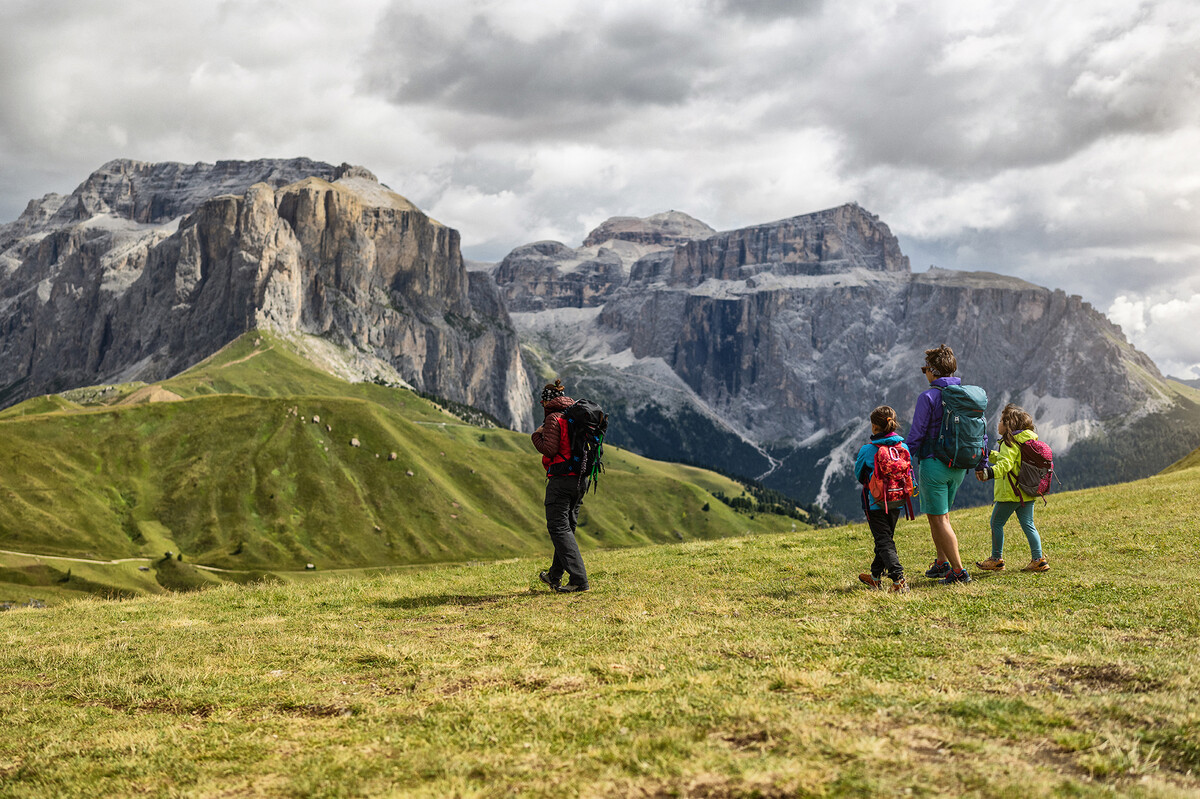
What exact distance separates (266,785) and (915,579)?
51.5 ft

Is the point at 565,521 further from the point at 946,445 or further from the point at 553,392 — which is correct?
the point at 946,445

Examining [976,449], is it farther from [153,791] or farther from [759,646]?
[153,791]

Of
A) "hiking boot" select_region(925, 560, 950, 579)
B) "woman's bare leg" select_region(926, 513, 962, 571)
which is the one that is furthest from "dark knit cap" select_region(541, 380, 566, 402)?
"hiking boot" select_region(925, 560, 950, 579)

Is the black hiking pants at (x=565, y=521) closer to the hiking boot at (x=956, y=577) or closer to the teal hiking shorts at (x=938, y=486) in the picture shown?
the teal hiking shorts at (x=938, y=486)

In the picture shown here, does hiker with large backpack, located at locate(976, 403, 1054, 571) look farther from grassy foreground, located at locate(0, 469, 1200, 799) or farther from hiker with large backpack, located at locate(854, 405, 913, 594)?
hiker with large backpack, located at locate(854, 405, 913, 594)

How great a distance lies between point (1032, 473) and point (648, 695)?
14.8 m

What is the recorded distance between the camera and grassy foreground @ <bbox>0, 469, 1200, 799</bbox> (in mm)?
7820

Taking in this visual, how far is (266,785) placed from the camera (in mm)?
8328

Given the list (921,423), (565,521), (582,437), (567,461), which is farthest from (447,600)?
(921,423)

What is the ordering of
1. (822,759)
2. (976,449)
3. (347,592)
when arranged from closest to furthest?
(822,759) → (976,449) → (347,592)

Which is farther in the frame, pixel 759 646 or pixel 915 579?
pixel 915 579

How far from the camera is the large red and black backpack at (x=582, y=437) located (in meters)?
19.9

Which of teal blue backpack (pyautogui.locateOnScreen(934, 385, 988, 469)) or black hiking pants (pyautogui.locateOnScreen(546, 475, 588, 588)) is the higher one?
teal blue backpack (pyautogui.locateOnScreen(934, 385, 988, 469))

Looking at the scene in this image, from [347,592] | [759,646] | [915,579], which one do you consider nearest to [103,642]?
[347,592]
